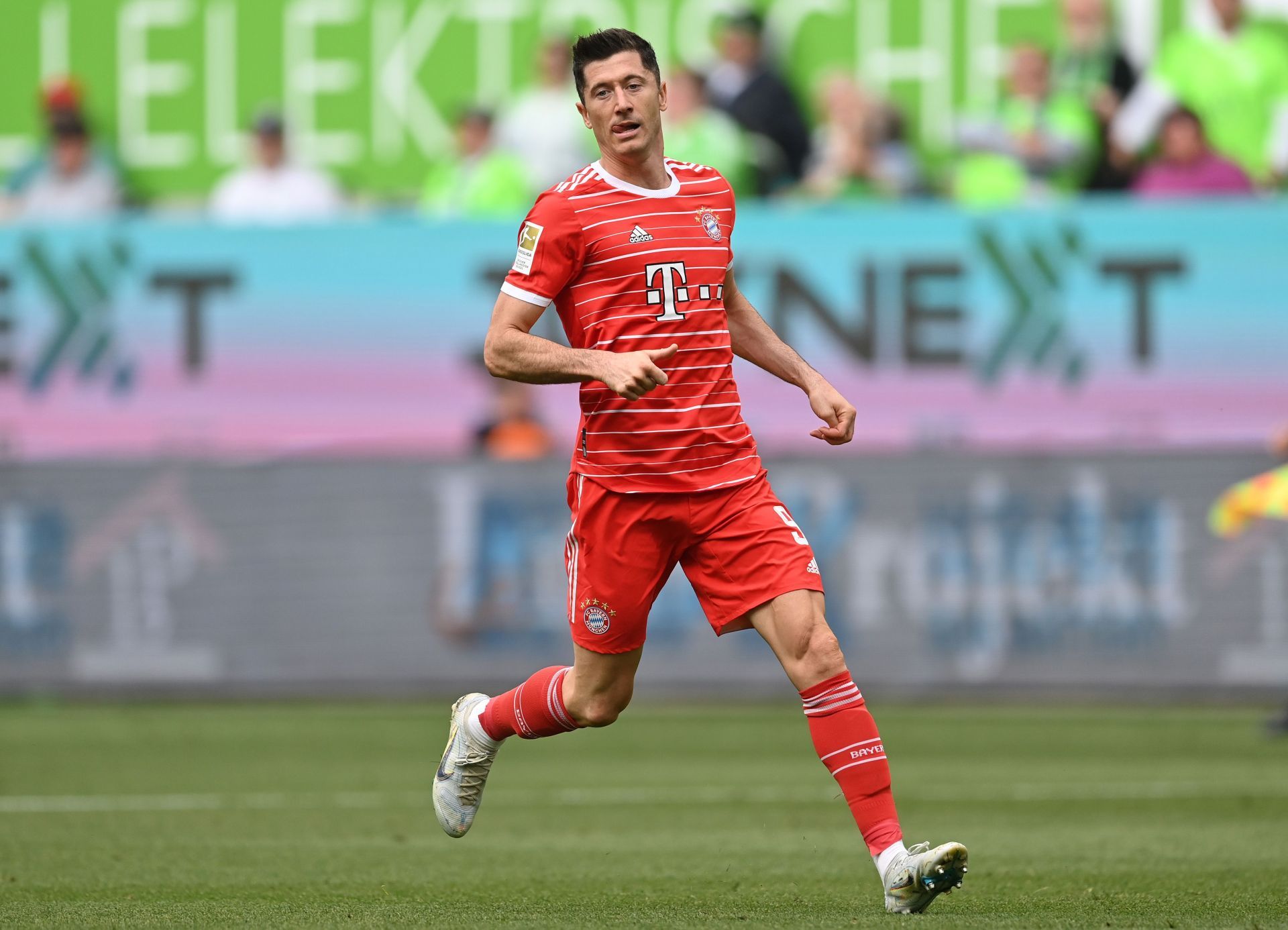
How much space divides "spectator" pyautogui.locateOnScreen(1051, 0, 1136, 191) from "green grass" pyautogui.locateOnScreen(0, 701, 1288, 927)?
423 cm

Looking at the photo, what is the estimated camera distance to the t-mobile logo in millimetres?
6332

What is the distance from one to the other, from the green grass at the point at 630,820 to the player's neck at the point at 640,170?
217 cm

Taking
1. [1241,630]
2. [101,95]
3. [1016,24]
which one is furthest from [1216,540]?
[101,95]

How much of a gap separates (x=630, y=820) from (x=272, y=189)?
29.9 ft

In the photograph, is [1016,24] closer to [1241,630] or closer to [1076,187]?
[1076,187]

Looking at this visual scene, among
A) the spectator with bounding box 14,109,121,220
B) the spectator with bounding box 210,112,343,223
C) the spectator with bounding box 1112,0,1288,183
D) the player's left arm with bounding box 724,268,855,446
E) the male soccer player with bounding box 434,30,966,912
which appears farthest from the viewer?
the spectator with bounding box 14,109,121,220

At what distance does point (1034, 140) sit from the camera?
15586 mm

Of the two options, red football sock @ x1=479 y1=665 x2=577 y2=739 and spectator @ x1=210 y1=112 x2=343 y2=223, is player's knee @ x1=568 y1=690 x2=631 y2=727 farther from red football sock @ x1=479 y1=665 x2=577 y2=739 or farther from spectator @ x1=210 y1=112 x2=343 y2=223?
spectator @ x1=210 y1=112 x2=343 y2=223

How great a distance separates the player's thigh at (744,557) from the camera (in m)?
6.29

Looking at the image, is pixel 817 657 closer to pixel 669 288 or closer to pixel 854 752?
pixel 854 752

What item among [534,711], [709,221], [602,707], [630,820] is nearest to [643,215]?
[709,221]

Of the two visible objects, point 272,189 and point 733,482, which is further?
point 272,189

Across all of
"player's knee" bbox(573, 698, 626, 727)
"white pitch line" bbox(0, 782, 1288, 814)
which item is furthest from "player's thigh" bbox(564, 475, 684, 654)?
"white pitch line" bbox(0, 782, 1288, 814)

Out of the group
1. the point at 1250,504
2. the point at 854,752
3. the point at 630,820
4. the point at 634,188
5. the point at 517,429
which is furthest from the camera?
the point at 517,429
